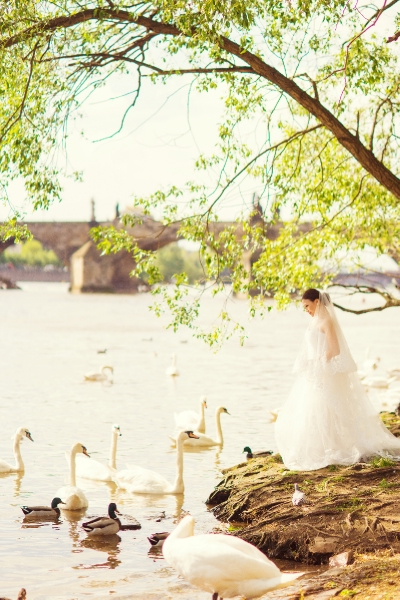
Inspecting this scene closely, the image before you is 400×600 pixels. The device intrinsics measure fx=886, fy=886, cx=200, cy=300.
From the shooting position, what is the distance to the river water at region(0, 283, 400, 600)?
8.07 metres

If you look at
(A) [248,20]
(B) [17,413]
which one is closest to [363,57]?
(A) [248,20]

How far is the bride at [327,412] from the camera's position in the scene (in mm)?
9906

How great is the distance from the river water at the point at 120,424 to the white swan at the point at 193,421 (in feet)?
1.52

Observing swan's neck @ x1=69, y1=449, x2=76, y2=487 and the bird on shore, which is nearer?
the bird on shore

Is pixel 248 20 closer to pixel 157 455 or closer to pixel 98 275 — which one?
pixel 157 455

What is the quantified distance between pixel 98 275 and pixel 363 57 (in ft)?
282

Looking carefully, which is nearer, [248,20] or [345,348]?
[248,20]

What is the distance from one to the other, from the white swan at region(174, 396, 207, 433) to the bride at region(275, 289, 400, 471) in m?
6.18

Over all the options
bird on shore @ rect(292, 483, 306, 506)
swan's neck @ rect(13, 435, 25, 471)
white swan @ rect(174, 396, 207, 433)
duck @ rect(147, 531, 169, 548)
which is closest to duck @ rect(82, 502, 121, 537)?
duck @ rect(147, 531, 169, 548)

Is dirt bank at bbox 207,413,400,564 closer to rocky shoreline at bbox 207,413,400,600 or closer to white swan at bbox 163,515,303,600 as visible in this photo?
rocky shoreline at bbox 207,413,400,600

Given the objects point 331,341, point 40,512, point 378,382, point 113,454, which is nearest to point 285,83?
point 331,341

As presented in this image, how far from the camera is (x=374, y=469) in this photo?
30.5 ft

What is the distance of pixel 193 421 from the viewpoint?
1661 centimetres

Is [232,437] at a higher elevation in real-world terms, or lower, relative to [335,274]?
lower
